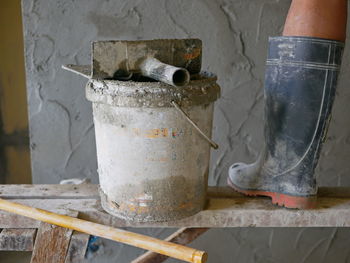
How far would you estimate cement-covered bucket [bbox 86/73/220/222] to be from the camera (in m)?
0.86

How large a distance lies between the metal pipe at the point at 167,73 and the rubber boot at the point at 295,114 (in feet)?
0.95

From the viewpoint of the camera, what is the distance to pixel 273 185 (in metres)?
1.04

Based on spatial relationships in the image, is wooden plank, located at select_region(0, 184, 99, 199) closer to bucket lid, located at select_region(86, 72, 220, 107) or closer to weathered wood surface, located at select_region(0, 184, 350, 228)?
weathered wood surface, located at select_region(0, 184, 350, 228)

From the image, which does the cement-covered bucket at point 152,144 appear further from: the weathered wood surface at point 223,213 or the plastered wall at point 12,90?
the plastered wall at point 12,90

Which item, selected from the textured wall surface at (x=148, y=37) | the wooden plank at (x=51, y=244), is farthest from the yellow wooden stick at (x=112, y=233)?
the textured wall surface at (x=148, y=37)

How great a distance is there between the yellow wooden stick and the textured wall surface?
2.03 feet

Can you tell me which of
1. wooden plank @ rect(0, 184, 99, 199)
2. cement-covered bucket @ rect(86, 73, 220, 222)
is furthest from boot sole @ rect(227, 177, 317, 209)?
wooden plank @ rect(0, 184, 99, 199)

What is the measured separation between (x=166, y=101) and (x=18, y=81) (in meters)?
1.83

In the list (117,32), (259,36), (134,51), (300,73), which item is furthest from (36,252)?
(259,36)

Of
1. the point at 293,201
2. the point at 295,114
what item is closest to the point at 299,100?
the point at 295,114

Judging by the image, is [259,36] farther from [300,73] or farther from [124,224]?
[124,224]

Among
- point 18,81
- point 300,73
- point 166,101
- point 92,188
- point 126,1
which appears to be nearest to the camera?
point 166,101

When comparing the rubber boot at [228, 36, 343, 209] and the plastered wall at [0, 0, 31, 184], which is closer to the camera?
the rubber boot at [228, 36, 343, 209]

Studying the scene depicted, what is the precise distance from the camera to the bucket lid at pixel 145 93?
0.85m
